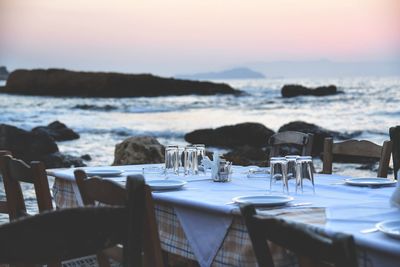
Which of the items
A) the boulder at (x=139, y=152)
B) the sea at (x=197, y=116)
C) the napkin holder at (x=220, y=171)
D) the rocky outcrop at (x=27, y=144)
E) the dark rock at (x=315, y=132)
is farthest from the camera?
the sea at (x=197, y=116)

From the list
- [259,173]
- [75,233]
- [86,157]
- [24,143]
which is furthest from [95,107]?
[75,233]

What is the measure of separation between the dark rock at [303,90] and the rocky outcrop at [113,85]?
7.12 meters

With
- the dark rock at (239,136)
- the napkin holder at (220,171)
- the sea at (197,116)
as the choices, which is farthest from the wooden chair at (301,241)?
the dark rock at (239,136)

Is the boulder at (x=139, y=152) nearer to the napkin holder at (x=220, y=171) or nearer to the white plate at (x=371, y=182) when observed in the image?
the napkin holder at (x=220, y=171)

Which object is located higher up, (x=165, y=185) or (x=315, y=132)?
(x=165, y=185)

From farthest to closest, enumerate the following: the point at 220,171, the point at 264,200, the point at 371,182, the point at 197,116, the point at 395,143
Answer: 1. the point at 197,116
2. the point at 395,143
3. the point at 220,171
4. the point at 371,182
5. the point at 264,200

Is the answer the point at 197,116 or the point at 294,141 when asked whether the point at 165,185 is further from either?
the point at 197,116

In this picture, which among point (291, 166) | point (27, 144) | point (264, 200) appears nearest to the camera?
point (264, 200)

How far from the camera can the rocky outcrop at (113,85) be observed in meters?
46.4

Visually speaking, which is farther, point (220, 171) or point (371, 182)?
point (220, 171)

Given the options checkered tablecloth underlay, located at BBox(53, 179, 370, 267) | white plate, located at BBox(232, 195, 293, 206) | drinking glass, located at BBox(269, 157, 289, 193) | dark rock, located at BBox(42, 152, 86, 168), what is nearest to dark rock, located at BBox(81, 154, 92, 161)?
dark rock, located at BBox(42, 152, 86, 168)

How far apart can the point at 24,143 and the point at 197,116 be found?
1631cm

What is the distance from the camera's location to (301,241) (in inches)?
59.7

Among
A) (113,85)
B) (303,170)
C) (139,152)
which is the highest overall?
(113,85)
